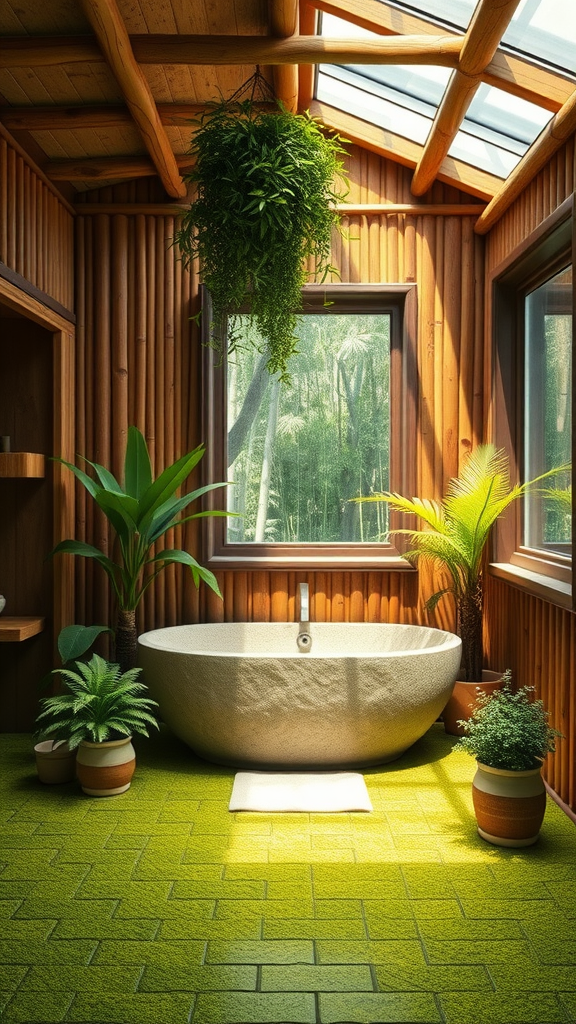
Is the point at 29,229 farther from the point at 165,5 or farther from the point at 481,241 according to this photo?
the point at 481,241

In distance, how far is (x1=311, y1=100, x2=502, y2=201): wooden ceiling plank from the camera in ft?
13.7

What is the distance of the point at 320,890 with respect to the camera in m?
2.45

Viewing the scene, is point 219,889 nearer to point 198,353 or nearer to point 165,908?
point 165,908

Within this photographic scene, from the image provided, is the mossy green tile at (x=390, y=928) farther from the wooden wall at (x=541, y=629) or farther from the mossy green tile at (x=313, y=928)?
the wooden wall at (x=541, y=629)

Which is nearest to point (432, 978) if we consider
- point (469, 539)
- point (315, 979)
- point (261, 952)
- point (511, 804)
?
point (315, 979)

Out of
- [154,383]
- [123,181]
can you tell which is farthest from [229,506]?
[123,181]

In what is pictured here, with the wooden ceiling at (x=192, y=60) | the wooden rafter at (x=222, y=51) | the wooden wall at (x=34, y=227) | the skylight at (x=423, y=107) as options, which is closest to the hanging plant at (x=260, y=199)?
the wooden rafter at (x=222, y=51)

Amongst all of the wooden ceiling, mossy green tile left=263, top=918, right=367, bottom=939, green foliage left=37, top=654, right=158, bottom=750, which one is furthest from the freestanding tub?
the wooden ceiling

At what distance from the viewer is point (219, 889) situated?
246 cm

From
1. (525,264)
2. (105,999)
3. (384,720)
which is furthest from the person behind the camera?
(525,264)

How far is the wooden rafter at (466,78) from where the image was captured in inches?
103

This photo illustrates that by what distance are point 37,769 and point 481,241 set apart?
3.55 m

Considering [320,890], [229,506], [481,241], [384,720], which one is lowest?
[320,890]

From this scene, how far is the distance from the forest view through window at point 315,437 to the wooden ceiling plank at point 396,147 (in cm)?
79
